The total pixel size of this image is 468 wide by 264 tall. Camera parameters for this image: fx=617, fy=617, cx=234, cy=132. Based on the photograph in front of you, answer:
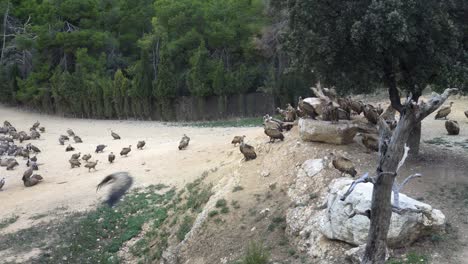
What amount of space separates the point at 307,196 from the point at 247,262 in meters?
2.76

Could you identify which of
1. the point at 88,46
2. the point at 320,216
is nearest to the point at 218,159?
the point at 320,216

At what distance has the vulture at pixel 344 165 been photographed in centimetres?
1370

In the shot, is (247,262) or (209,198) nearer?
(247,262)

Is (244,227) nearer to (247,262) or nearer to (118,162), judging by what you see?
(247,262)

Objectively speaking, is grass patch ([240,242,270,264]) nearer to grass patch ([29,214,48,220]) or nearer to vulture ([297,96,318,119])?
vulture ([297,96,318,119])

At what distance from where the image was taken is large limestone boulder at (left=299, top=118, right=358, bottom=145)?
51.3 feet

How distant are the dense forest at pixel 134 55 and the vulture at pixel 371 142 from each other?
17310 millimetres

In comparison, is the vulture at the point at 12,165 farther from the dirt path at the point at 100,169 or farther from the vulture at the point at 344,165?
the vulture at the point at 344,165

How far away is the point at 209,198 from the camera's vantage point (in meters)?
16.5

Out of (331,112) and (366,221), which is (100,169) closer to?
(331,112)

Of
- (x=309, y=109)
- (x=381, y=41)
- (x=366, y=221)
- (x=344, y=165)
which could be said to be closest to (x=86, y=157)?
(x=309, y=109)

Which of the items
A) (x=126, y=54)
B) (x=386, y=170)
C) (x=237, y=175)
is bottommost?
(x=237, y=175)

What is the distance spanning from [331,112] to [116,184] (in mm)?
8677

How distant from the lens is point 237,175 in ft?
54.8
